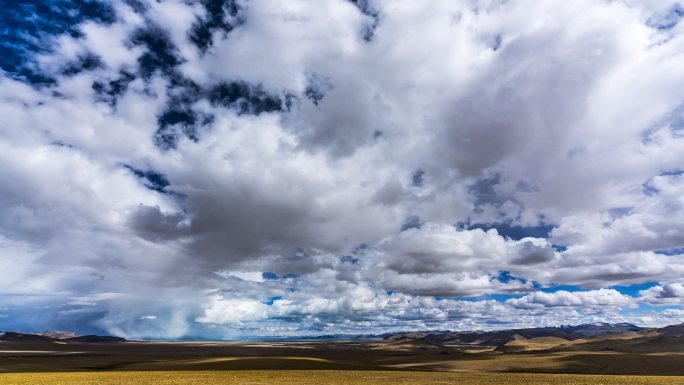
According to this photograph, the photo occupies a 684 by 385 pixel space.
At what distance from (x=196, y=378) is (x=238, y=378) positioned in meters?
5.65

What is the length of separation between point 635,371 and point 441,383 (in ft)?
152

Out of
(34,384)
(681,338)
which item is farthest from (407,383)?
(681,338)

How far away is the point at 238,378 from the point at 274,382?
7.46m

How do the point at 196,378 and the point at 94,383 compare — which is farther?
the point at 196,378

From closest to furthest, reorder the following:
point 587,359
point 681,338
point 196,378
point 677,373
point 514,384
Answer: point 514,384 < point 196,378 < point 677,373 < point 587,359 < point 681,338

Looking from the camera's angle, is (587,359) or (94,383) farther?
(587,359)

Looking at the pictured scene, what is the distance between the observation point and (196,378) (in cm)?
5697

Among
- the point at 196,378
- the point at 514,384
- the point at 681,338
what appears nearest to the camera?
the point at 514,384

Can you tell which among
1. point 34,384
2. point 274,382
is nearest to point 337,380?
point 274,382

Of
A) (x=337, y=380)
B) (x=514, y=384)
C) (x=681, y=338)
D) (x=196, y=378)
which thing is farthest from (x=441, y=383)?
(x=681, y=338)

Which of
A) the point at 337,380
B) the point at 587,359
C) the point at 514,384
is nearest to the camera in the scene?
the point at 514,384

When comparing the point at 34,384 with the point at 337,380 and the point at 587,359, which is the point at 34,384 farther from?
the point at 587,359

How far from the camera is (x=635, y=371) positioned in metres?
75.8

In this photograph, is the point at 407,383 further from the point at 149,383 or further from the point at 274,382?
the point at 149,383
